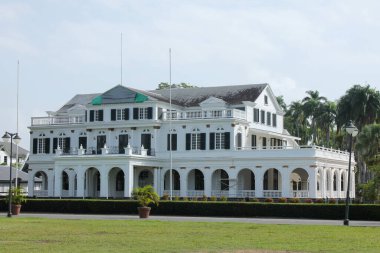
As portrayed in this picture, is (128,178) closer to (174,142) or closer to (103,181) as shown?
(103,181)

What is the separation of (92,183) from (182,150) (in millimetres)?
10665

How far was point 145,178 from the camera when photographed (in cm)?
7875

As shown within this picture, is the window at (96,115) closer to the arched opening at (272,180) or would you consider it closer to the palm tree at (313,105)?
the arched opening at (272,180)

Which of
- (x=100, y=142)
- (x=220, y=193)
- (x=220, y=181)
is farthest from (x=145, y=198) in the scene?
(x=100, y=142)

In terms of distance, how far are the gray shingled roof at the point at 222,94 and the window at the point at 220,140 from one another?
535 cm

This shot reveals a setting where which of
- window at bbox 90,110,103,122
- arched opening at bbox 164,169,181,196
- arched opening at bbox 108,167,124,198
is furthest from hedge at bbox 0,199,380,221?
window at bbox 90,110,103,122

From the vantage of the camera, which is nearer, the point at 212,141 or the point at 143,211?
the point at 143,211

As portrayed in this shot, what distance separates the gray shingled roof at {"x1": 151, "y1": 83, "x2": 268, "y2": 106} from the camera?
7850 centimetres

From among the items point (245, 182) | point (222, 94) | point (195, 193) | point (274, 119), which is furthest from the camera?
point (274, 119)

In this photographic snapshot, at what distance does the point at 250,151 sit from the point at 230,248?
47.5 meters

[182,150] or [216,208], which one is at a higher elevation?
[182,150]

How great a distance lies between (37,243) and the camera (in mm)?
26031

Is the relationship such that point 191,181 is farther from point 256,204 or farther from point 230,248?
point 230,248

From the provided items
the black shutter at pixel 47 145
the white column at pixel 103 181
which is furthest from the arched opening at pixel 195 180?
the black shutter at pixel 47 145
